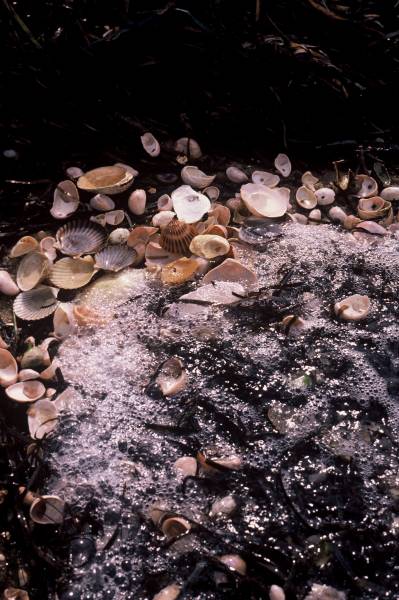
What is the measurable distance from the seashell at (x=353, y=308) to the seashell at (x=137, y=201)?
1242 millimetres

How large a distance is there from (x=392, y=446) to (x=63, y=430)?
1379 millimetres

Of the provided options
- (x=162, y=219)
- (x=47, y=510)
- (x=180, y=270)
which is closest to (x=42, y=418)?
(x=47, y=510)

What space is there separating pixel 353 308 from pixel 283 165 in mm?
1177

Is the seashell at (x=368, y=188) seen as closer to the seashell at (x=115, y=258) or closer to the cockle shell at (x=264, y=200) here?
the cockle shell at (x=264, y=200)

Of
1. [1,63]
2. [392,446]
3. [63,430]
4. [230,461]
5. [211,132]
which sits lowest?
[392,446]

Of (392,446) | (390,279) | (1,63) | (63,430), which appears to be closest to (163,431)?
(63,430)

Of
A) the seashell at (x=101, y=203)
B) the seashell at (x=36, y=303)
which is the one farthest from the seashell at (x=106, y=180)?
the seashell at (x=36, y=303)

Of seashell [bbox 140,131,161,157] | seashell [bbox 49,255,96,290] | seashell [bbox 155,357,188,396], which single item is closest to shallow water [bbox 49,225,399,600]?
seashell [bbox 155,357,188,396]

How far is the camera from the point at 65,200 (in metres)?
2.62

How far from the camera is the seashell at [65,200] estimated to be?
260cm

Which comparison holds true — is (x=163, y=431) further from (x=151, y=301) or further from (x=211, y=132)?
(x=211, y=132)

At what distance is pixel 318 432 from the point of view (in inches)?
74.5

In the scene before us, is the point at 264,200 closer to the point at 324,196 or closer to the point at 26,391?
the point at 324,196

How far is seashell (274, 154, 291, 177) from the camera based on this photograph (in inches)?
116
